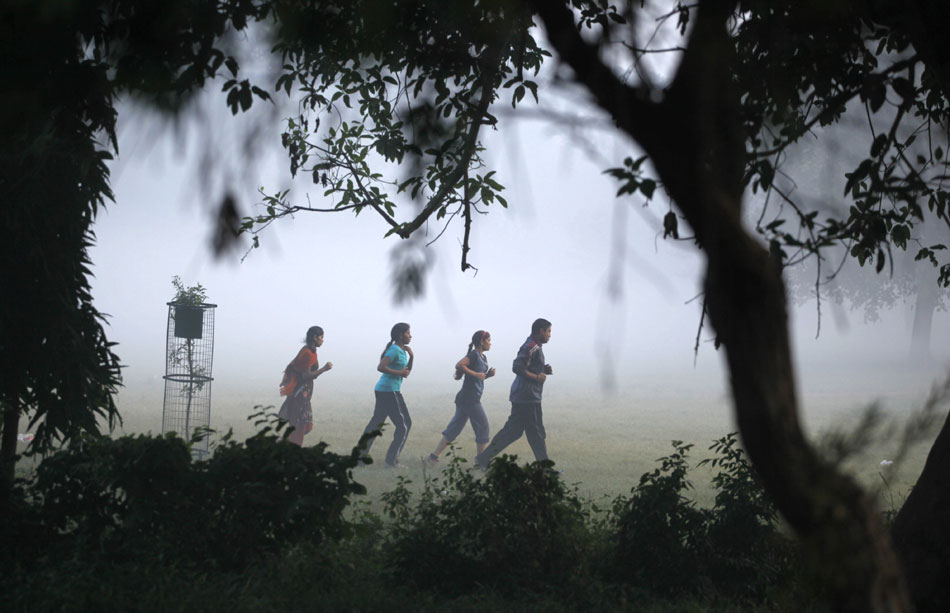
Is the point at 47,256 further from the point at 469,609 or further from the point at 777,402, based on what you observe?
the point at 777,402

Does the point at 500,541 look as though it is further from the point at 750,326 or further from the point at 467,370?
the point at 467,370

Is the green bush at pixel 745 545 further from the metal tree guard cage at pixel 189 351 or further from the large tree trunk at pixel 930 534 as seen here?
the metal tree guard cage at pixel 189 351

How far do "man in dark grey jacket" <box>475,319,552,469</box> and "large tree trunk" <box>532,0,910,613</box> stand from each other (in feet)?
26.8

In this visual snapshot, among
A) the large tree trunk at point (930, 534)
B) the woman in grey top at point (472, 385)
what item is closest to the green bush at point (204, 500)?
the large tree trunk at point (930, 534)

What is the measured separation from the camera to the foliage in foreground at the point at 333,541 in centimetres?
469

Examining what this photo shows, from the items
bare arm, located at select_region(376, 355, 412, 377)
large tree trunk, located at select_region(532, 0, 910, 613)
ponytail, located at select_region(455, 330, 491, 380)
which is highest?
ponytail, located at select_region(455, 330, 491, 380)

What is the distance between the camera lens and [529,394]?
10.3 m

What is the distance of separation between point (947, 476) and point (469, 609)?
2.59 meters

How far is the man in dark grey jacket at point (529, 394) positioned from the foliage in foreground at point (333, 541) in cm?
458

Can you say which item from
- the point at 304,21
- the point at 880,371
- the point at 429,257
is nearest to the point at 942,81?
the point at 429,257

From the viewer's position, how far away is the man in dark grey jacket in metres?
10.2

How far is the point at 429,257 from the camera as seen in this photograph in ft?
11.0

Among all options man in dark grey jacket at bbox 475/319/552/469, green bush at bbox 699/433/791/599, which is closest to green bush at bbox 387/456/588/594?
green bush at bbox 699/433/791/599

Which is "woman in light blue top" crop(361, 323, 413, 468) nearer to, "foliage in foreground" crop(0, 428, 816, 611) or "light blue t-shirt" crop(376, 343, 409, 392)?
"light blue t-shirt" crop(376, 343, 409, 392)
